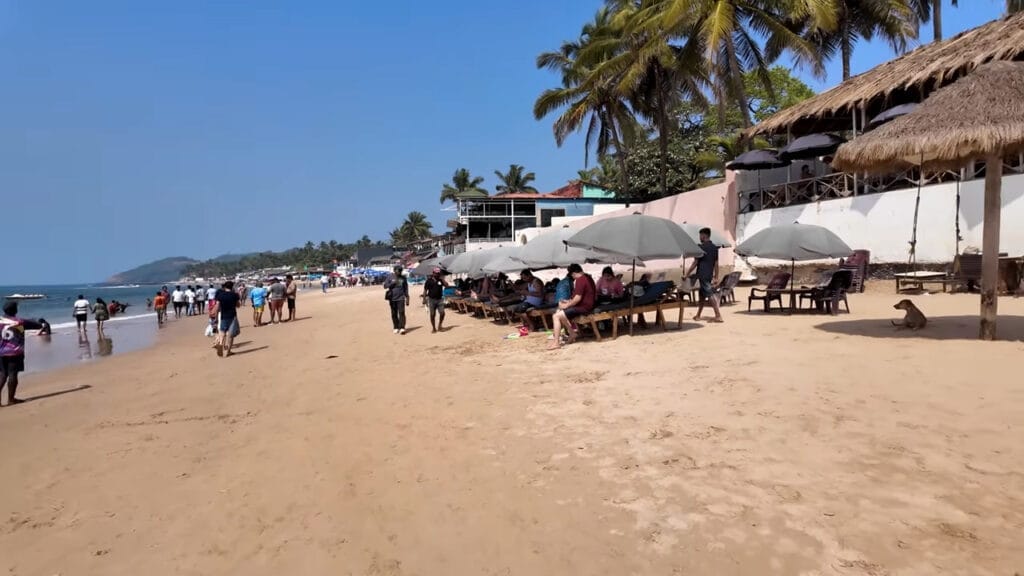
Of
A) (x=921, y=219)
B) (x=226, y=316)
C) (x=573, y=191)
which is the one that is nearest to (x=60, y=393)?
(x=226, y=316)

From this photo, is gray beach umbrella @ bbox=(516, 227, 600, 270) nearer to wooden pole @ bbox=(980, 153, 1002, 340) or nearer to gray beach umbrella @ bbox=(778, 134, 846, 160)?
wooden pole @ bbox=(980, 153, 1002, 340)

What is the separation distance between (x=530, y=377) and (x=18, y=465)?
15.8 ft

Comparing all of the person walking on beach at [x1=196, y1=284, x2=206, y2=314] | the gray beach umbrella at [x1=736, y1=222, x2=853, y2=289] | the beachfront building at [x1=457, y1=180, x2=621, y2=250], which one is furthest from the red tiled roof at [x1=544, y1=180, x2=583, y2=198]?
the gray beach umbrella at [x1=736, y1=222, x2=853, y2=289]

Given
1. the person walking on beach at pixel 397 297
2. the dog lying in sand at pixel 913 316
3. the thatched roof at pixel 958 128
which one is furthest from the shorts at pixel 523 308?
the dog lying in sand at pixel 913 316

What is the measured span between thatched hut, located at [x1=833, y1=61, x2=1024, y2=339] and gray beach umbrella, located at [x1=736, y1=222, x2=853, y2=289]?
2.96 metres

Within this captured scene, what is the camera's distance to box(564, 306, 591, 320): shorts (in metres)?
8.12

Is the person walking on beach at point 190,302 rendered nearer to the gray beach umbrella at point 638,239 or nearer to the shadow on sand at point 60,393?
the shadow on sand at point 60,393

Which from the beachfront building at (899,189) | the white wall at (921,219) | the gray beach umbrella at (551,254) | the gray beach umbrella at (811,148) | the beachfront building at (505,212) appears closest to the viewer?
the gray beach umbrella at (551,254)

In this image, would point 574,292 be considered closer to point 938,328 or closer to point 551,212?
point 938,328

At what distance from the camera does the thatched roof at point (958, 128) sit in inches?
226

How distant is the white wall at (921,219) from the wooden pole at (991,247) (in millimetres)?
6626

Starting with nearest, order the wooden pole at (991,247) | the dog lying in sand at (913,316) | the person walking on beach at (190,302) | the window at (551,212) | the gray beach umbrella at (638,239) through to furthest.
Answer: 1. the wooden pole at (991,247)
2. the dog lying in sand at (913,316)
3. the gray beach umbrella at (638,239)
4. the person walking on beach at (190,302)
5. the window at (551,212)

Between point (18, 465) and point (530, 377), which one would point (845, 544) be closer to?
point (530, 377)

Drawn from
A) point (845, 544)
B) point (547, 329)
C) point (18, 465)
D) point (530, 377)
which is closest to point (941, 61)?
point (547, 329)
